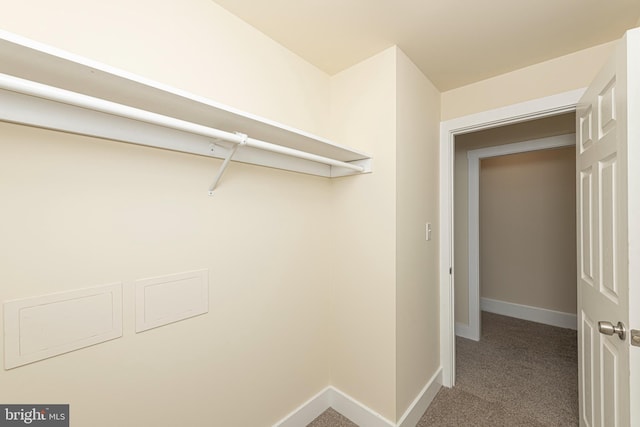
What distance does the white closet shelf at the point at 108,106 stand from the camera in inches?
26.1

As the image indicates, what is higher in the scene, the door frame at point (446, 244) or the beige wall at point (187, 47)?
the beige wall at point (187, 47)

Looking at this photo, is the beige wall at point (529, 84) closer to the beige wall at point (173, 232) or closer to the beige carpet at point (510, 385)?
the beige wall at point (173, 232)

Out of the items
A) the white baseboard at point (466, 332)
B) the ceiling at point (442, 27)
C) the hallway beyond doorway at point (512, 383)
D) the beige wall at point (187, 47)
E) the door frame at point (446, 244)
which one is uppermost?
the ceiling at point (442, 27)

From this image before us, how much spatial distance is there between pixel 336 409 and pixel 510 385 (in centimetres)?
141

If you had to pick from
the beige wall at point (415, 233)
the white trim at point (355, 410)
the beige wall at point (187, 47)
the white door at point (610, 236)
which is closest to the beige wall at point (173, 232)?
the beige wall at point (187, 47)

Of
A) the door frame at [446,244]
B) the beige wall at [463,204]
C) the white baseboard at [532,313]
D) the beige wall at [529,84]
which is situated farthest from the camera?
the white baseboard at [532,313]

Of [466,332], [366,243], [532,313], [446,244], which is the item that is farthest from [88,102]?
[532,313]

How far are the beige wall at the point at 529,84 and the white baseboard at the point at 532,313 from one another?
282cm

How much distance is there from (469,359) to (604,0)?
2659 mm

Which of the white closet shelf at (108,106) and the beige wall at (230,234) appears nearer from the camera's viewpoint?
the white closet shelf at (108,106)

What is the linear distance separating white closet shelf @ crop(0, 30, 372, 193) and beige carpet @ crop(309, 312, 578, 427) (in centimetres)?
180

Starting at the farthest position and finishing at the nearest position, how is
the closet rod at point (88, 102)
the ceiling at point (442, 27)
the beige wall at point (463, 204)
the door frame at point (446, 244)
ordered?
the beige wall at point (463, 204) → the door frame at point (446, 244) → the ceiling at point (442, 27) → the closet rod at point (88, 102)

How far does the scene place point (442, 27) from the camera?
143cm

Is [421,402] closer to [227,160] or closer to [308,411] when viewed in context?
[308,411]
